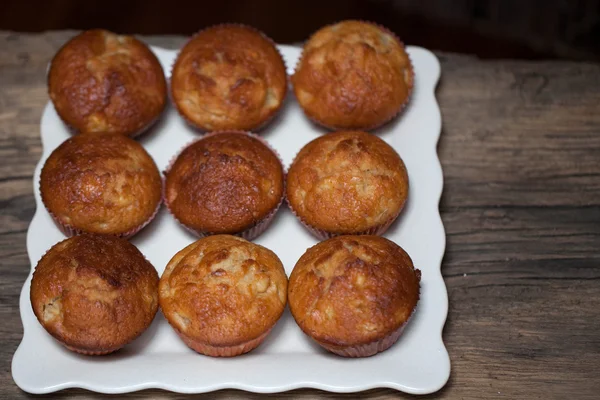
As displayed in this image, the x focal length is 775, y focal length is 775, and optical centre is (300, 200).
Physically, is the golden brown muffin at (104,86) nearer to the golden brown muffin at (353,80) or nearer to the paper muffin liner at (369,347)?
the golden brown muffin at (353,80)

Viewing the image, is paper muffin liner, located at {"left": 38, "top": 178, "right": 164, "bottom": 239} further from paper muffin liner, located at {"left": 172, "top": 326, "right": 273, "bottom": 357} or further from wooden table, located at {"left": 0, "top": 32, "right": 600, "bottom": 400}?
paper muffin liner, located at {"left": 172, "top": 326, "right": 273, "bottom": 357}

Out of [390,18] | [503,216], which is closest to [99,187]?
[503,216]

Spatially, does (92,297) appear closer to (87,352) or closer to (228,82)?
(87,352)

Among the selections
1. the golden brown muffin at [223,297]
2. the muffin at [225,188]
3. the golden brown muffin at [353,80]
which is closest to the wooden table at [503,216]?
the golden brown muffin at [223,297]

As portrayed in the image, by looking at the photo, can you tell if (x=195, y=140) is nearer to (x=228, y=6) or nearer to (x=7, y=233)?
(x=7, y=233)

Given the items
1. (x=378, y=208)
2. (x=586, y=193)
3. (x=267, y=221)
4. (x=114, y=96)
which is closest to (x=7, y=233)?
(x=114, y=96)
